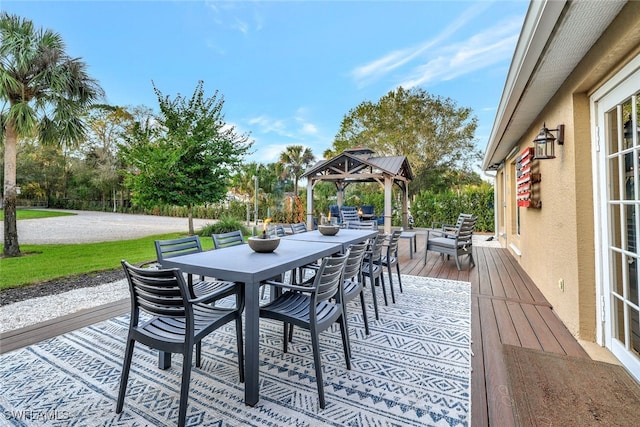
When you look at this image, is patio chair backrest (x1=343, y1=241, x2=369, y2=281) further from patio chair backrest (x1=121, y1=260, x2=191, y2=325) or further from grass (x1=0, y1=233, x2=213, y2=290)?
grass (x1=0, y1=233, x2=213, y2=290)

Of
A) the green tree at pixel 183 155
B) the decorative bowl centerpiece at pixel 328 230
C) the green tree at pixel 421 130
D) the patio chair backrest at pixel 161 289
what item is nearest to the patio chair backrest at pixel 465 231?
the decorative bowl centerpiece at pixel 328 230

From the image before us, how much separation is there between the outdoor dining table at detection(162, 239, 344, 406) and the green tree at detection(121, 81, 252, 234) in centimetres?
625

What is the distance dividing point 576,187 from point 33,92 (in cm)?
895

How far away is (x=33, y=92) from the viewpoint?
573 centimetres

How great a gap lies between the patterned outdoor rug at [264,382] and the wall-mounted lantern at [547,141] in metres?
2.06

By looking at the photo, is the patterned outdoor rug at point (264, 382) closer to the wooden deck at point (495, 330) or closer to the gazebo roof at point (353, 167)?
the wooden deck at point (495, 330)

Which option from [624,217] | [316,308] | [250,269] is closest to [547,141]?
[624,217]

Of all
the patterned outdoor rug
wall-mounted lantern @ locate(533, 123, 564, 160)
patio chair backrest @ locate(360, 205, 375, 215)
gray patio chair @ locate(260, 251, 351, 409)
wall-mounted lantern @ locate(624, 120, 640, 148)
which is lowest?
the patterned outdoor rug

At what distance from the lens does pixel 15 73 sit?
5.50 m

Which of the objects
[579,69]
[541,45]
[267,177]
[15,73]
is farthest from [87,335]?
[267,177]

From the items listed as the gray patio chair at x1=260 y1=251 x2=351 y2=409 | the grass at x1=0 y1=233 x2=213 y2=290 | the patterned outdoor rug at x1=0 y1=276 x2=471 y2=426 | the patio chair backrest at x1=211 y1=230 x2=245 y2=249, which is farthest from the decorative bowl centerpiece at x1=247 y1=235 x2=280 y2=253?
the grass at x1=0 y1=233 x2=213 y2=290

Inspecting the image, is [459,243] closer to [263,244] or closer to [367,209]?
[263,244]

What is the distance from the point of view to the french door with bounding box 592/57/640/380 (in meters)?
1.88

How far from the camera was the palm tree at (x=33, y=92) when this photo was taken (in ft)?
17.6
